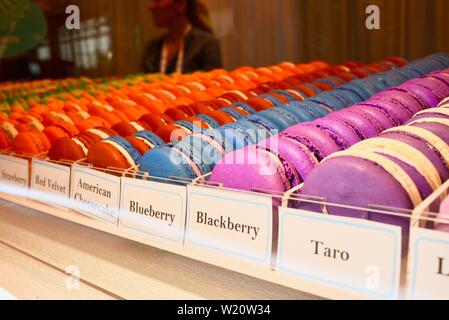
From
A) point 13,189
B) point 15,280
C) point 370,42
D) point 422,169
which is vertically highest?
point 370,42

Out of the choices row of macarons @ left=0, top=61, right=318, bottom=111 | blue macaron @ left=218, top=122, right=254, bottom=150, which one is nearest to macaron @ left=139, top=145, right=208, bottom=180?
blue macaron @ left=218, top=122, right=254, bottom=150

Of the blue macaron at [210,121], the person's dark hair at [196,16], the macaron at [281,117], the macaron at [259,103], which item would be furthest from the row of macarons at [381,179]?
the person's dark hair at [196,16]

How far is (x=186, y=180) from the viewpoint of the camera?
2.89ft

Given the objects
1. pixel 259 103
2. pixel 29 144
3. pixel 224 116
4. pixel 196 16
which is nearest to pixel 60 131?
pixel 29 144

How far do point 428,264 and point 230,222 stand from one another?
30 centimetres

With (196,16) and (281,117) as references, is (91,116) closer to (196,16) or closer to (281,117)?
(281,117)

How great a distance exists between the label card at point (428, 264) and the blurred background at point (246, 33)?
9.02 feet

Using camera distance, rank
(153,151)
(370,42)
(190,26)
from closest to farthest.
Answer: (153,151)
(370,42)
(190,26)

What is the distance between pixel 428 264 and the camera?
58 cm

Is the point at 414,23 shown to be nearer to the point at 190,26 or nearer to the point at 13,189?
the point at 190,26

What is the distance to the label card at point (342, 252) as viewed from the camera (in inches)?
23.8

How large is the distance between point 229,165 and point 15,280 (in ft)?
1.46

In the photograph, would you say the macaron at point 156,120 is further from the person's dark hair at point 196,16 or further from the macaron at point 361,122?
the person's dark hair at point 196,16
